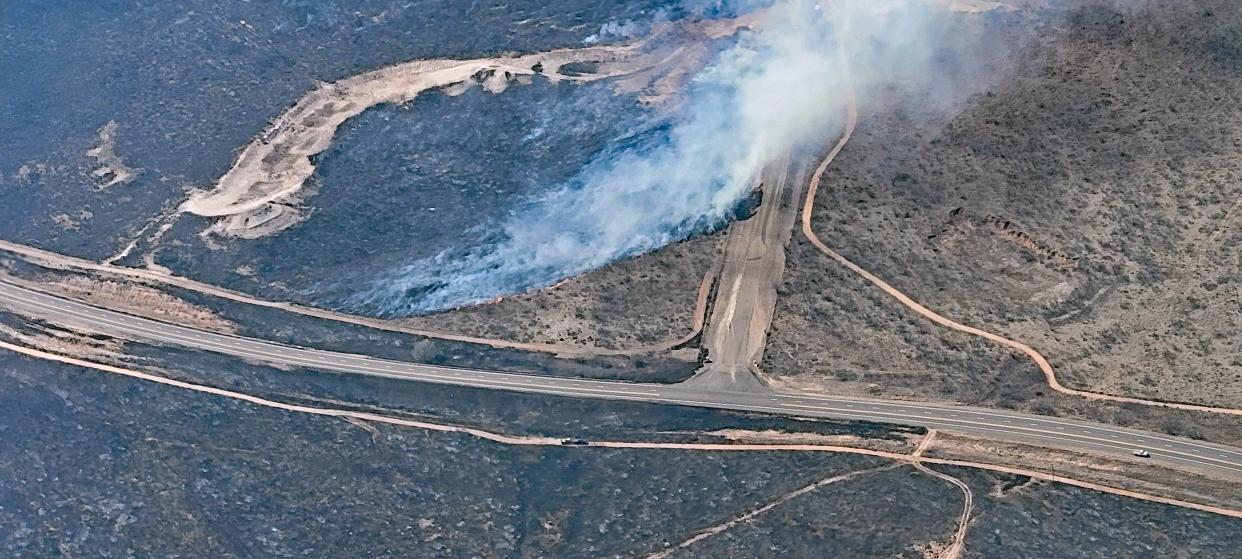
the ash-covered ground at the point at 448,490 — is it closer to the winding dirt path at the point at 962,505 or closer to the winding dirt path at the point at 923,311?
the winding dirt path at the point at 962,505

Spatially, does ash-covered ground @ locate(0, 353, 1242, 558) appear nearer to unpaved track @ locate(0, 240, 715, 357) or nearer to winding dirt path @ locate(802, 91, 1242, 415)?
unpaved track @ locate(0, 240, 715, 357)

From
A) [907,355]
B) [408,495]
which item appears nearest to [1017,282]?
[907,355]

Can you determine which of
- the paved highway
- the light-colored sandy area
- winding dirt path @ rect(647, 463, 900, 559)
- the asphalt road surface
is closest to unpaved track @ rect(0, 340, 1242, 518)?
winding dirt path @ rect(647, 463, 900, 559)

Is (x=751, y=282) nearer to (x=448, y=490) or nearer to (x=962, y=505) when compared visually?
(x=962, y=505)

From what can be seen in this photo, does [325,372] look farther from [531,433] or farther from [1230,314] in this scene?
[1230,314]

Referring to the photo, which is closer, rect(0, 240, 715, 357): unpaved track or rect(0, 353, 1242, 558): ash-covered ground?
rect(0, 353, 1242, 558): ash-covered ground

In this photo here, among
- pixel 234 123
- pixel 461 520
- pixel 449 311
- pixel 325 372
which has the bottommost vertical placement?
pixel 461 520

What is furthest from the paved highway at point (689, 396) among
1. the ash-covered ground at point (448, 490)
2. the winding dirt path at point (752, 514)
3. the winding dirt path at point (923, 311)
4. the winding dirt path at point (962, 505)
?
the winding dirt path at point (752, 514)
